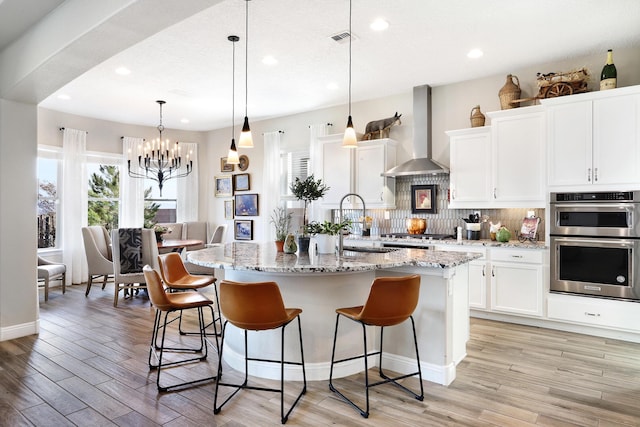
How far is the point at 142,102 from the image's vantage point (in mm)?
6246

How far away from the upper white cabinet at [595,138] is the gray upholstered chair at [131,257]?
5.08 meters

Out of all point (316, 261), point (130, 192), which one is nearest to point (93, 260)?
point (130, 192)

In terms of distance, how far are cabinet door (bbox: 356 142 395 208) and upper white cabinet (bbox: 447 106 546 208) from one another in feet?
3.08

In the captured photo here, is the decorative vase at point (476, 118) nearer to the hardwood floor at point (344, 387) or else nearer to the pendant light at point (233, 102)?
the hardwood floor at point (344, 387)

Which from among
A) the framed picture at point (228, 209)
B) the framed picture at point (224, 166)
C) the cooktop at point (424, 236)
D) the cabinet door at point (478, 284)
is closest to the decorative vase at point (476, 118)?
the cooktop at point (424, 236)

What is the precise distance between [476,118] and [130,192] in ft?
20.5

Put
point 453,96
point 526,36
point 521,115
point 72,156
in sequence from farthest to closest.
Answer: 1. point 72,156
2. point 453,96
3. point 521,115
4. point 526,36

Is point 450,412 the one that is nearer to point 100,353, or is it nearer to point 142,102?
point 100,353

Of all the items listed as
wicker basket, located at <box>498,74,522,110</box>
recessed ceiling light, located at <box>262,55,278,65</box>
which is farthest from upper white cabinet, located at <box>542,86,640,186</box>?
recessed ceiling light, located at <box>262,55,278,65</box>

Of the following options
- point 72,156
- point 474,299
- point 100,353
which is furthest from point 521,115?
point 72,156

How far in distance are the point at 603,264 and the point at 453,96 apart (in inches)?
108

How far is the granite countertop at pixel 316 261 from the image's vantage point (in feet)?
8.45

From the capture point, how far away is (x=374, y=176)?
5.72m

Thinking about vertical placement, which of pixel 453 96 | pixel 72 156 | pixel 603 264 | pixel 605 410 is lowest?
pixel 605 410
